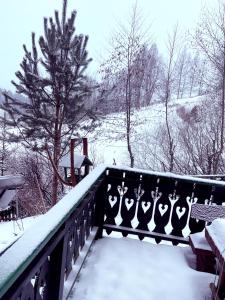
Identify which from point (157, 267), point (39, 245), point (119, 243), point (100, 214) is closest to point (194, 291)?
point (157, 267)

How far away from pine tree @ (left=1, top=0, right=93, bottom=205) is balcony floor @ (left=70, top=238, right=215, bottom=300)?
9109 mm

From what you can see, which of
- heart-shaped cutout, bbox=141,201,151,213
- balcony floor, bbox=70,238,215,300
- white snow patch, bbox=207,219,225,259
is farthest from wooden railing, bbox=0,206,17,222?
Result: white snow patch, bbox=207,219,225,259

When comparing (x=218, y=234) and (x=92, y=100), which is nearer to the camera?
(x=218, y=234)

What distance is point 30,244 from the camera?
5.08ft

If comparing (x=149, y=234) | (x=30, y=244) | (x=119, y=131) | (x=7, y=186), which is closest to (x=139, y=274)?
(x=149, y=234)

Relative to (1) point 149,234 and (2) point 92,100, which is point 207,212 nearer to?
(1) point 149,234

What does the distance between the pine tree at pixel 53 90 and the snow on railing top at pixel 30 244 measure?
1055 centimetres

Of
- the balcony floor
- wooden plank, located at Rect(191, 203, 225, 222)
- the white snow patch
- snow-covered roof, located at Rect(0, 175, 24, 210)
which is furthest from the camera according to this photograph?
wooden plank, located at Rect(191, 203, 225, 222)

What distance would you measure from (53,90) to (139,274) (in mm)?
11796

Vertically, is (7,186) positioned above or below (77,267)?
above

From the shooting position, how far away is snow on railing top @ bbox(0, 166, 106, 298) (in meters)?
1.29

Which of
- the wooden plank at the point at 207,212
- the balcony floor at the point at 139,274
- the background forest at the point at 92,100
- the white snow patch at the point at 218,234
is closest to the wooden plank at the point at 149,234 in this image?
the balcony floor at the point at 139,274

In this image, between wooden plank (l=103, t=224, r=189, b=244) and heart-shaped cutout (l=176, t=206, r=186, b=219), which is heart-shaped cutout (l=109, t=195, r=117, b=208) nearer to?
wooden plank (l=103, t=224, r=189, b=244)

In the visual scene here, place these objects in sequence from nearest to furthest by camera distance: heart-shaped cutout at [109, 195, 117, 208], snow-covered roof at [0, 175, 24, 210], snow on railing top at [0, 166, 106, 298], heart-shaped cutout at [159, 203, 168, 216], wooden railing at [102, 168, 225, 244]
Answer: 1. snow on railing top at [0, 166, 106, 298]
2. snow-covered roof at [0, 175, 24, 210]
3. wooden railing at [102, 168, 225, 244]
4. heart-shaped cutout at [159, 203, 168, 216]
5. heart-shaped cutout at [109, 195, 117, 208]
